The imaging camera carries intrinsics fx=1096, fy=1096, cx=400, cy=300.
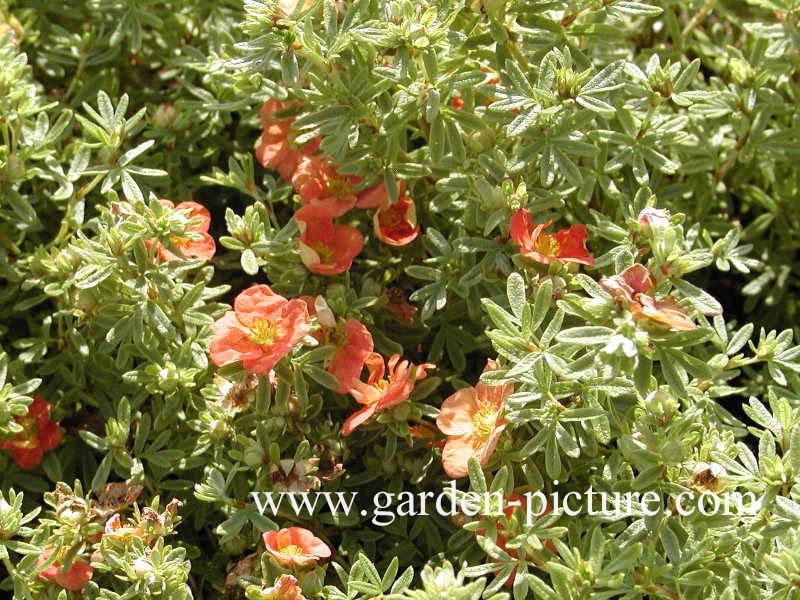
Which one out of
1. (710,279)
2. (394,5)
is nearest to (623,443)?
(394,5)

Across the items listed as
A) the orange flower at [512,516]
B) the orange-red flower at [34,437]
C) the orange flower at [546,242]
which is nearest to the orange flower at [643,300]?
the orange flower at [546,242]

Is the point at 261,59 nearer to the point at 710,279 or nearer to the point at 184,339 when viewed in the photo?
the point at 184,339

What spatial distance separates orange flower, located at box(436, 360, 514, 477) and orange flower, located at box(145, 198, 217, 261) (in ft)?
2.29

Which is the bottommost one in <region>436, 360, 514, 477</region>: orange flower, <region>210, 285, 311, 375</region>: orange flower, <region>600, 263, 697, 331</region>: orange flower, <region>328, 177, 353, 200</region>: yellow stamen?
<region>436, 360, 514, 477</region>: orange flower

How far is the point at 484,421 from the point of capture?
2338 millimetres

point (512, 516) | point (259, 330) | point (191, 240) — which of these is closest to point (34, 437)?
point (191, 240)

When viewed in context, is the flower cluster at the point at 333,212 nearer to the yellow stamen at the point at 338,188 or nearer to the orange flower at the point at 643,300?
the yellow stamen at the point at 338,188

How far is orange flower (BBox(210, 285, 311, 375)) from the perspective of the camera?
2.30 m

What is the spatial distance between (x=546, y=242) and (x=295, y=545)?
0.87 m

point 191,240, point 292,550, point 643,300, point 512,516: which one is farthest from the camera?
point 191,240

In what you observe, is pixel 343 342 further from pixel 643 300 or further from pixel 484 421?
pixel 643 300

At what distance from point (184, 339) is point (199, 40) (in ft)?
3.61

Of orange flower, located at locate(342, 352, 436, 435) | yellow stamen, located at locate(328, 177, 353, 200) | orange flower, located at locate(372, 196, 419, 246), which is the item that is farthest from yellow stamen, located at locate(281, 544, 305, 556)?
yellow stamen, located at locate(328, 177, 353, 200)

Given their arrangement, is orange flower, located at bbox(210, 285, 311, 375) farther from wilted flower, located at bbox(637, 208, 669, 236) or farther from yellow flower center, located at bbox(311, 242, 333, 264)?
wilted flower, located at bbox(637, 208, 669, 236)
